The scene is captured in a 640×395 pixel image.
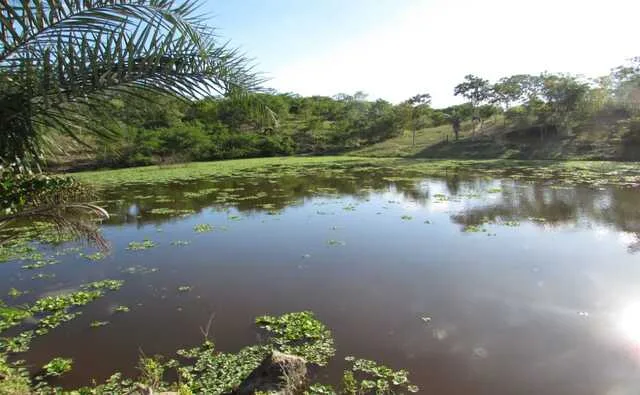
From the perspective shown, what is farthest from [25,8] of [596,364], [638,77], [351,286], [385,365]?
[638,77]

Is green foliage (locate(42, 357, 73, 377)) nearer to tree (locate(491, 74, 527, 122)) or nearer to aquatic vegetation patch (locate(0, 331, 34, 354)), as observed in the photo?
aquatic vegetation patch (locate(0, 331, 34, 354))

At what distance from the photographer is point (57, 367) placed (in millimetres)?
4938

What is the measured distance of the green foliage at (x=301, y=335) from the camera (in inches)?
203

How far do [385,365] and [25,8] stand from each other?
4679 mm

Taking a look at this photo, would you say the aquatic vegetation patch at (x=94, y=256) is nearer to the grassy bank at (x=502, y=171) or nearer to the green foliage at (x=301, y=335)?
the green foliage at (x=301, y=335)

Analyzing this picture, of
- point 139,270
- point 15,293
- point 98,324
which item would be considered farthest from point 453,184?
point 15,293

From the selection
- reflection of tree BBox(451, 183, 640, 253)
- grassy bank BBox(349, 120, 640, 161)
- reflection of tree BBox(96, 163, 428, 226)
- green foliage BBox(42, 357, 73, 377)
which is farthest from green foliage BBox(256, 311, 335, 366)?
grassy bank BBox(349, 120, 640, 161)

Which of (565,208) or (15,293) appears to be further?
(565,208)

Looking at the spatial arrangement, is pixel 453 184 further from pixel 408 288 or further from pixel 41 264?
pixel 41 264

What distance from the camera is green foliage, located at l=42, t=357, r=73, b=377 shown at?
4.85m

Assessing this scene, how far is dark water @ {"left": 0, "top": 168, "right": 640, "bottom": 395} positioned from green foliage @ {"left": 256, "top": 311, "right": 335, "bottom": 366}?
20 centimetres

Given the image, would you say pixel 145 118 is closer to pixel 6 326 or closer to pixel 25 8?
pixel 25 8

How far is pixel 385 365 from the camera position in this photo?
16.0 feet

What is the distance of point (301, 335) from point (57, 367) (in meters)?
2.84
